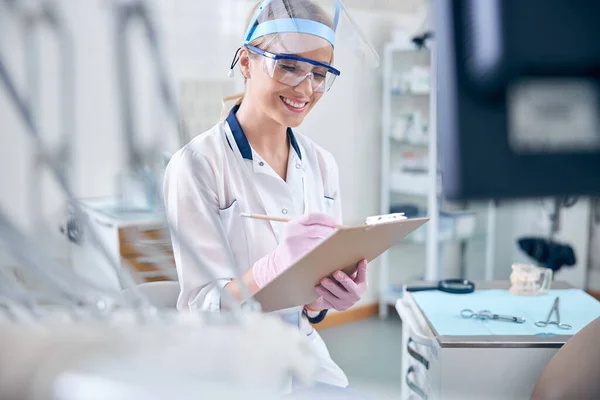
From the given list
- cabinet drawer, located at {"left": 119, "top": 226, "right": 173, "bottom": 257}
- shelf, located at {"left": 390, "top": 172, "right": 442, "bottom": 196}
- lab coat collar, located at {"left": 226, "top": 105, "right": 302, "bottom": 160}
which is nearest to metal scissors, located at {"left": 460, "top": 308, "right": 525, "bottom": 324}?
lab coat collar, located at {"left": 226, "top": 105, "right": 302, "bottom": 160}

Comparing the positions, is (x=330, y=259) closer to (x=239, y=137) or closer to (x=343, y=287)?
(x=343, y=287)

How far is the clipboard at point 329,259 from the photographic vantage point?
2.76 ft

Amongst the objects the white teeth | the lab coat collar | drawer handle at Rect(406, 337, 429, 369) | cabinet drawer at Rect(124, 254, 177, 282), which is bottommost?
drawer handle at Rect(406, 337, 429, 369)

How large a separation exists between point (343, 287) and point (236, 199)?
294mm

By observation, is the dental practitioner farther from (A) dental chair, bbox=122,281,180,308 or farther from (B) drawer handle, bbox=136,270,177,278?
(B) drawer handle, bbox=136,270,177,278

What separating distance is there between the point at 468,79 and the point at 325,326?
3225mm

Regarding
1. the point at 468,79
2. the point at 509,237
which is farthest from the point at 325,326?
the point at 468,79

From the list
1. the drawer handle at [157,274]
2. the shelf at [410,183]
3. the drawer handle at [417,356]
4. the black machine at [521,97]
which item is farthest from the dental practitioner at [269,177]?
the shelf at [410,183]

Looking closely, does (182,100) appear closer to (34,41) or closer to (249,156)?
(34,41)

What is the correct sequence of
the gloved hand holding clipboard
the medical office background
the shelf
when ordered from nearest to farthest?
the medical office background, the gloved hand holding clipboard, the shelf

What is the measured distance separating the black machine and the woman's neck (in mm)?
949

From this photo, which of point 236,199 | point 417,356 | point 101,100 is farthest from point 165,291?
point 417,356

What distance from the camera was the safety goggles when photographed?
1.01m

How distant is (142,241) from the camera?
0.65 m
